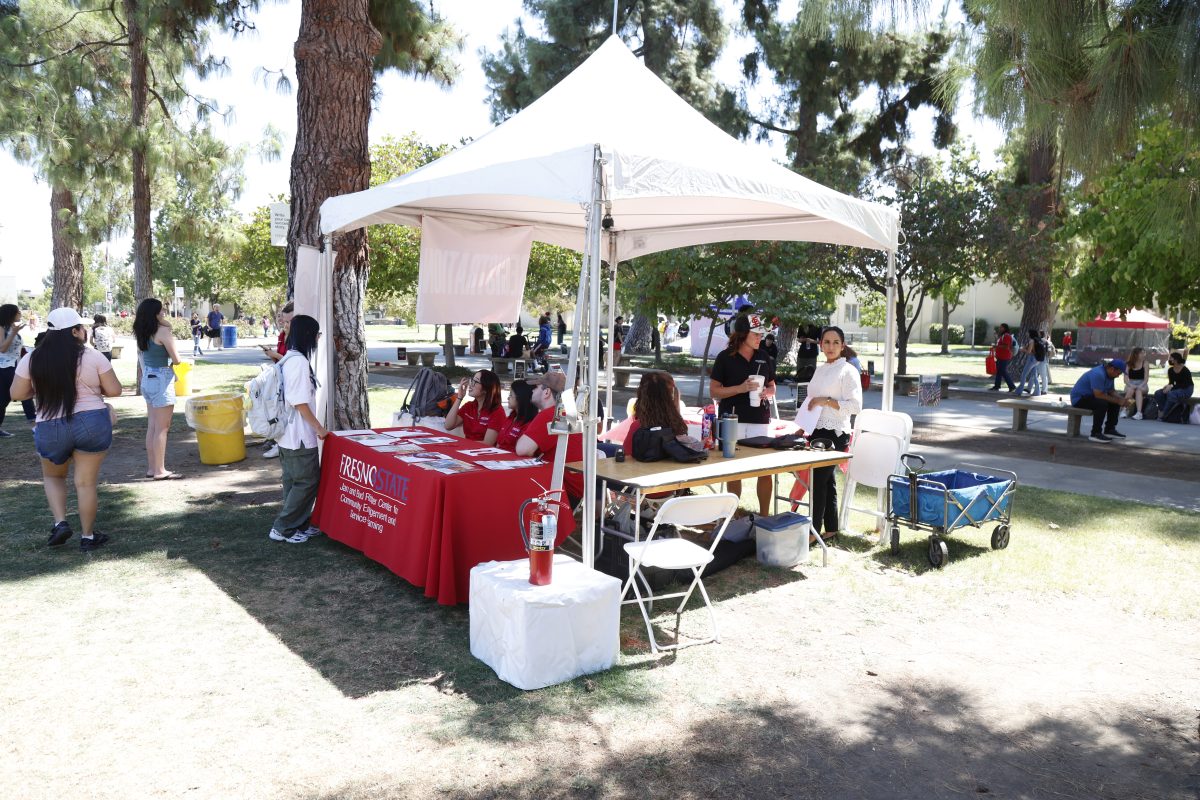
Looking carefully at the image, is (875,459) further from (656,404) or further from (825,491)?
(656,404)

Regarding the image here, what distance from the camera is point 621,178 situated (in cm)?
441

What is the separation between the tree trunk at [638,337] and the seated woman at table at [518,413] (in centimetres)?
2647

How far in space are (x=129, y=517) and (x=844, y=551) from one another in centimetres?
531

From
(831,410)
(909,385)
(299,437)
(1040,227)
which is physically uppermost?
(1040,227)

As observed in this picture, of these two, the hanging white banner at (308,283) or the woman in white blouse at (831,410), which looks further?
the hanging white banner at (308,283)

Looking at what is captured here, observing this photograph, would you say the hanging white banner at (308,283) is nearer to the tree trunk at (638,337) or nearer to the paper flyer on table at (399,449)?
the paper flyer on table at (399,449)

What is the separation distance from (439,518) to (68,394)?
250 cm

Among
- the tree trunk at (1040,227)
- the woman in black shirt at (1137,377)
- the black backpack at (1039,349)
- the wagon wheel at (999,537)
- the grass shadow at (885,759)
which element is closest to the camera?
the grass shadow at (885,759)

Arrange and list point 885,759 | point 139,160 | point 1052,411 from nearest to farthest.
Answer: point 885,759
point 1052,411
point 139,160

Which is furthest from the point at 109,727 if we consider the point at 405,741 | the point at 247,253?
the point at 247,253

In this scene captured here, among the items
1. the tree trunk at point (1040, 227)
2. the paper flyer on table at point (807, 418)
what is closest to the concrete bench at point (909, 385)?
the tree trunk at point (1040, 227)

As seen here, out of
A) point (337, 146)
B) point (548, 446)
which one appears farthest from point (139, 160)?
point (548, 446)

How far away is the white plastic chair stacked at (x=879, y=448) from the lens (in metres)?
6.32

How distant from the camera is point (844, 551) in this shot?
20.6 feet
